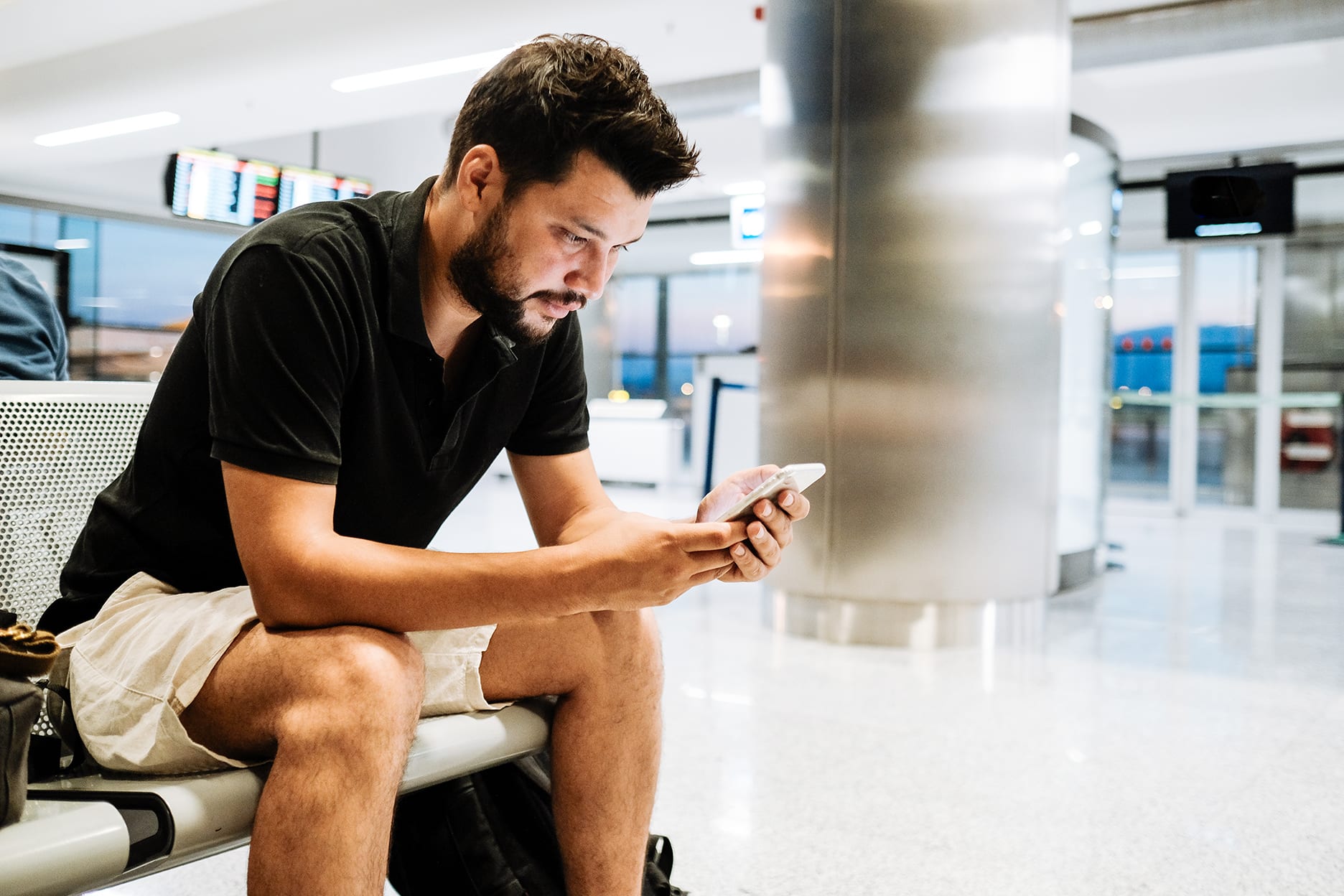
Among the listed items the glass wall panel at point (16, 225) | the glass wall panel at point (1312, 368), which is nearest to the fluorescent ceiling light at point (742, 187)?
the glass wall panel at point (1312, 368)

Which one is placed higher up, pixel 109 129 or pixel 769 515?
pixel 109 129

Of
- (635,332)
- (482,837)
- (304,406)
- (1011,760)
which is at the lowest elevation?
(1011,760)

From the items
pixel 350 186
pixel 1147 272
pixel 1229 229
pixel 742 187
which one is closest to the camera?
pixel 1229 229

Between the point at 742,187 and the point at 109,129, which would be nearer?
the point at 109,129

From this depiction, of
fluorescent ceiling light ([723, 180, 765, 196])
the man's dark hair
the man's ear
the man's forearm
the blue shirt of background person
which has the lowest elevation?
the man's forearm

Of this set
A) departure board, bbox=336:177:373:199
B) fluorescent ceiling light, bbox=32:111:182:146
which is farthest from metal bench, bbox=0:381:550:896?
fluorescent ceiling light, bbox=32:111:182:146

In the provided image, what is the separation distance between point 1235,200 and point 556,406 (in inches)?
323

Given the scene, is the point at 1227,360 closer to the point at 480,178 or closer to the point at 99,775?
the point at 480,178

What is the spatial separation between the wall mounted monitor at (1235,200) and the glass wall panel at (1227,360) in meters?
1.96

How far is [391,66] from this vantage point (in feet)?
24.1

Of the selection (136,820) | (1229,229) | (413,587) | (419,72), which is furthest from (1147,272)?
(136,820)

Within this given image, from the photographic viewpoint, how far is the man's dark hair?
3.71 ft

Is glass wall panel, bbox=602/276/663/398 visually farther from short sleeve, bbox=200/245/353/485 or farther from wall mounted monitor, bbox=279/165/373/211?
short sleeve, bbox=200/245/353/485

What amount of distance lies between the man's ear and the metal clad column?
2.68 m
